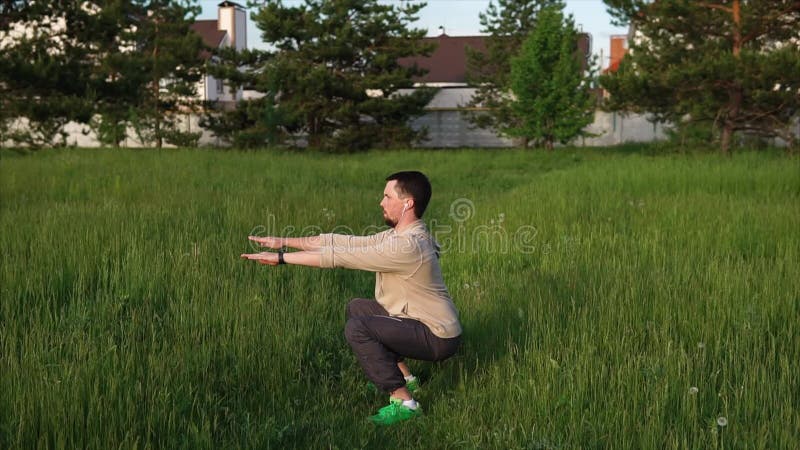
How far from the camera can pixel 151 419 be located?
10.4ft

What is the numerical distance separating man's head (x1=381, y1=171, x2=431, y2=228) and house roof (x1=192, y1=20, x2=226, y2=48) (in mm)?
48152

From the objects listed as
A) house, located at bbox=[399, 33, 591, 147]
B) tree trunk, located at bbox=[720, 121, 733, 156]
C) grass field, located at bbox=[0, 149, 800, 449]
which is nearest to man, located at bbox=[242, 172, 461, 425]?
grass field, located at bbox=[0, 149, 800, 449]

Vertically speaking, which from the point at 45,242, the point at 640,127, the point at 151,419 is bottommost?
the point at 151,419

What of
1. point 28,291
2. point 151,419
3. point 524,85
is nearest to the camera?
point 151,419

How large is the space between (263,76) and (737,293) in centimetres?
2768

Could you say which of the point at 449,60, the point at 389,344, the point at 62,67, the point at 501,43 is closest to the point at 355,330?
the point at 389,344

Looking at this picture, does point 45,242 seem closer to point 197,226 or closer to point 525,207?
point 197,226

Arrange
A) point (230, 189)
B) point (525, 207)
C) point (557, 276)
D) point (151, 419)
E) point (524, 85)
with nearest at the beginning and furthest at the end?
point (151, 419), point (557, 276), point (525, 207), point (230, 189), point (524, 85)

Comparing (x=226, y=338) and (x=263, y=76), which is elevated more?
(x=263, y=76)

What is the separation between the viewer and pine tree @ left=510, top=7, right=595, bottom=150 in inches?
1168

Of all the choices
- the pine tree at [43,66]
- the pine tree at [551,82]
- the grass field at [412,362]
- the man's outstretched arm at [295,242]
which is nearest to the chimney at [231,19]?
the pine tree at [551,82]

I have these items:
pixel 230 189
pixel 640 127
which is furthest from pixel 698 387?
pixel 640 127

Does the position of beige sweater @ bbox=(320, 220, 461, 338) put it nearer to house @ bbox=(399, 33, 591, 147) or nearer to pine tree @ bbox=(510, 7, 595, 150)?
pine tree @ bbox=(510, 7, 595, 150)

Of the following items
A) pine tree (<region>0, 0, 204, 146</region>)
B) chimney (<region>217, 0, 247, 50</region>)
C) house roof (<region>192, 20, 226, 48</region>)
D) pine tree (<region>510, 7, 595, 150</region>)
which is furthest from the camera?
chimney (<region>217, 0, 247, 50</region>)
